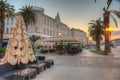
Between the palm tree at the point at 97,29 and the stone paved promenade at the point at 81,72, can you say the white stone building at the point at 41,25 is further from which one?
the stone paved promenade at the point at 81,72

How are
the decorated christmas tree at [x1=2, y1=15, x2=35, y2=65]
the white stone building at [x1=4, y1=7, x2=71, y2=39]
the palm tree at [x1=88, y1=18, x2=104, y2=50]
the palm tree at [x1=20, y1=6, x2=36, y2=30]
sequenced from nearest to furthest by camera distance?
the decorated christmas tree at [x1=2, y1=15, x2=35, y2=65] → the palm tree at [x1=20, y1=6, x2=36, y2=30] → the palm tree at [x1=88, y1=18, x2=104, y2=50] → the white stone building at [x1=4, y1=7, x2=71, y2=39]

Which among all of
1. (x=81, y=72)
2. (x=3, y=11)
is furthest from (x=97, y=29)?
(x=81, y=72)

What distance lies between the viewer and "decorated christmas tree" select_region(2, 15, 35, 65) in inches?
334

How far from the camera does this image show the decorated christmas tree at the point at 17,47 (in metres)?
8.48

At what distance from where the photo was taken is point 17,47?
339 inches

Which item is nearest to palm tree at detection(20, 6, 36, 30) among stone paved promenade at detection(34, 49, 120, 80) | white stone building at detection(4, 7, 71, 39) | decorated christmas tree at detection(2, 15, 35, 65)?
white stone building at detection(4, 7, 71, 39)

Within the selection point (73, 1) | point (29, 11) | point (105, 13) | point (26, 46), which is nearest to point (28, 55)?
point (26, 46)

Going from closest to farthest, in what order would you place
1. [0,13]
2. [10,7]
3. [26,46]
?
1. [26,46]
2. [0,13]
3. [10,7]

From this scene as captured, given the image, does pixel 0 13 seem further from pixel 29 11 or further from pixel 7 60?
pixel 7 60

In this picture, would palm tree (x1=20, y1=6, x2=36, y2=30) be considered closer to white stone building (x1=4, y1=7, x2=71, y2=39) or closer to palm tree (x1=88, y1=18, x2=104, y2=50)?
white stone building (x1=4, y1=7, x2=71, y2=39)

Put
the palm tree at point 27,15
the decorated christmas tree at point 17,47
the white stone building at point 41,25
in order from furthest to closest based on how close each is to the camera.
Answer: the white stone building at point 41,25, the palm tree at point 27,15, the decorated christmas tree at point 17,47

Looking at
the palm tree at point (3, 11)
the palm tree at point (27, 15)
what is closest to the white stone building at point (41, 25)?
the palm tree at point (27, 15)

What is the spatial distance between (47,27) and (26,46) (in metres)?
45.2

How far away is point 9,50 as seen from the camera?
8609mm
